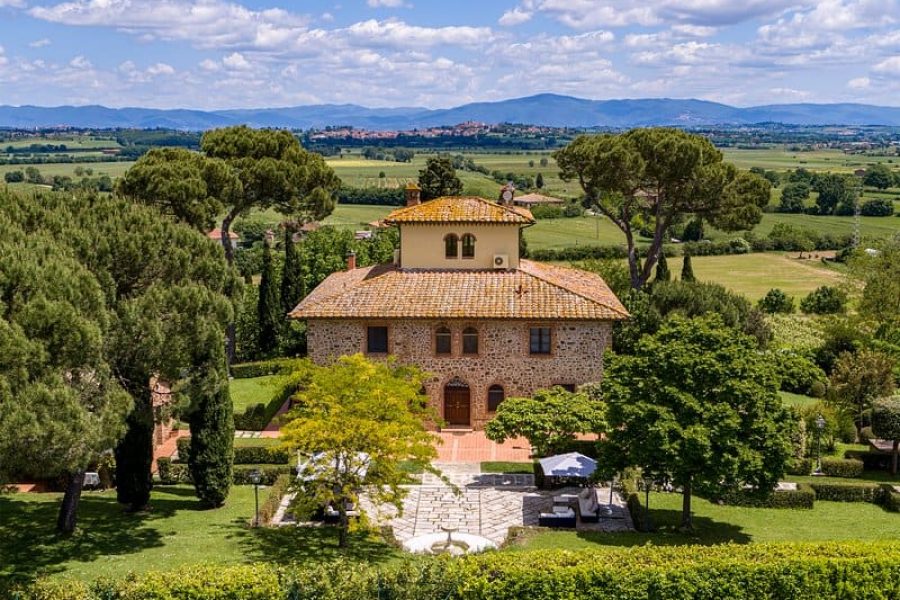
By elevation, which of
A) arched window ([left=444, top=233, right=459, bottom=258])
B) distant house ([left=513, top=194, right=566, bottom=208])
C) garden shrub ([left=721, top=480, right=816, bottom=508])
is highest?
arched window ([left=444, top=233, right=459, bottom=258])

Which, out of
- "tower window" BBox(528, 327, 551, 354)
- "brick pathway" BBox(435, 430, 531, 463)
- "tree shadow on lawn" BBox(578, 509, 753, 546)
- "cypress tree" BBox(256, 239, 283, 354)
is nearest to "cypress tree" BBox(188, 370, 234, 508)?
"brick pathway" BBox(435, 430, 531, 463)

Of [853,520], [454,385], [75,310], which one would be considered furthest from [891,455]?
[75,310]

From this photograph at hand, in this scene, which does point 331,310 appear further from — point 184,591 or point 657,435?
point 184,591

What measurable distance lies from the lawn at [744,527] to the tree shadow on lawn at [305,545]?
Result: 3.83m

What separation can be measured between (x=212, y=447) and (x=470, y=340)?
1374 cm

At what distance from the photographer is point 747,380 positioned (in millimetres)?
24250

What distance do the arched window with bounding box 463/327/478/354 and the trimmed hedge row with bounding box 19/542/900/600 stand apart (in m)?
18.0

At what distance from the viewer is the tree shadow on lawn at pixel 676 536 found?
81.7 ft

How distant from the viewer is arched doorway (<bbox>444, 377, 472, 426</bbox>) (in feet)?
125

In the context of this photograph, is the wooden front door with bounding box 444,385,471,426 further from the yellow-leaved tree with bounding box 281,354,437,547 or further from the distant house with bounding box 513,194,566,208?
the distant house with bounding box 513,194,566,208

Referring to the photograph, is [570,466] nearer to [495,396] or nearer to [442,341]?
[495,396]

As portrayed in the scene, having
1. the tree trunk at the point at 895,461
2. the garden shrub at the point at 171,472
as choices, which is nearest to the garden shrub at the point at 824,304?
the tree trunk at the point at 895,461

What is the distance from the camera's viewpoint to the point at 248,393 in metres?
44.2

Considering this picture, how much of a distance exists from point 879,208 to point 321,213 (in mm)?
92161
